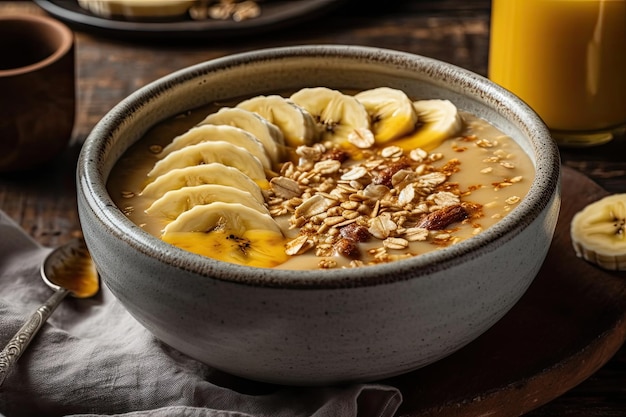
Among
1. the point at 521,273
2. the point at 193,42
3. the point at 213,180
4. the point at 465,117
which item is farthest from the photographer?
the point at 193,42

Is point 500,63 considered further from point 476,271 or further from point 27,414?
point 27,414

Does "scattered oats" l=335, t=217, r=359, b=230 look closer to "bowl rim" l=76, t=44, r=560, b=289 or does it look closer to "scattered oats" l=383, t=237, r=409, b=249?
"scattered oats" l=383, t=237, r=409, b=249

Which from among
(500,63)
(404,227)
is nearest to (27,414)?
(404,227)

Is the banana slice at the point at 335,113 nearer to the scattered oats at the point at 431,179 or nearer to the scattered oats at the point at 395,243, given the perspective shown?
the scattered oats at the point at 431,179

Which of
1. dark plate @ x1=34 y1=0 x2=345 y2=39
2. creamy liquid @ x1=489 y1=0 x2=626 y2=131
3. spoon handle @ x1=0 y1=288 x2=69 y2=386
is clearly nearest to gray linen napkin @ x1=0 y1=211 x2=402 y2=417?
spoon handle @ x1=0 y1=288 x2=69 y2=386

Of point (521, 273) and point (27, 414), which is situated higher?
point (521, 273)

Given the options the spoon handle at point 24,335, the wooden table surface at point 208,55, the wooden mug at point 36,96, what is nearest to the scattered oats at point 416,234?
the spoon handle at point 24,335

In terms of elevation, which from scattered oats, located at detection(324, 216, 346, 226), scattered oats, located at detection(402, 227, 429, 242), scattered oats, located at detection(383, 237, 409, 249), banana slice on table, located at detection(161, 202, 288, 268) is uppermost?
banana slice on table, located at detection(161, 202, 288, 268)
